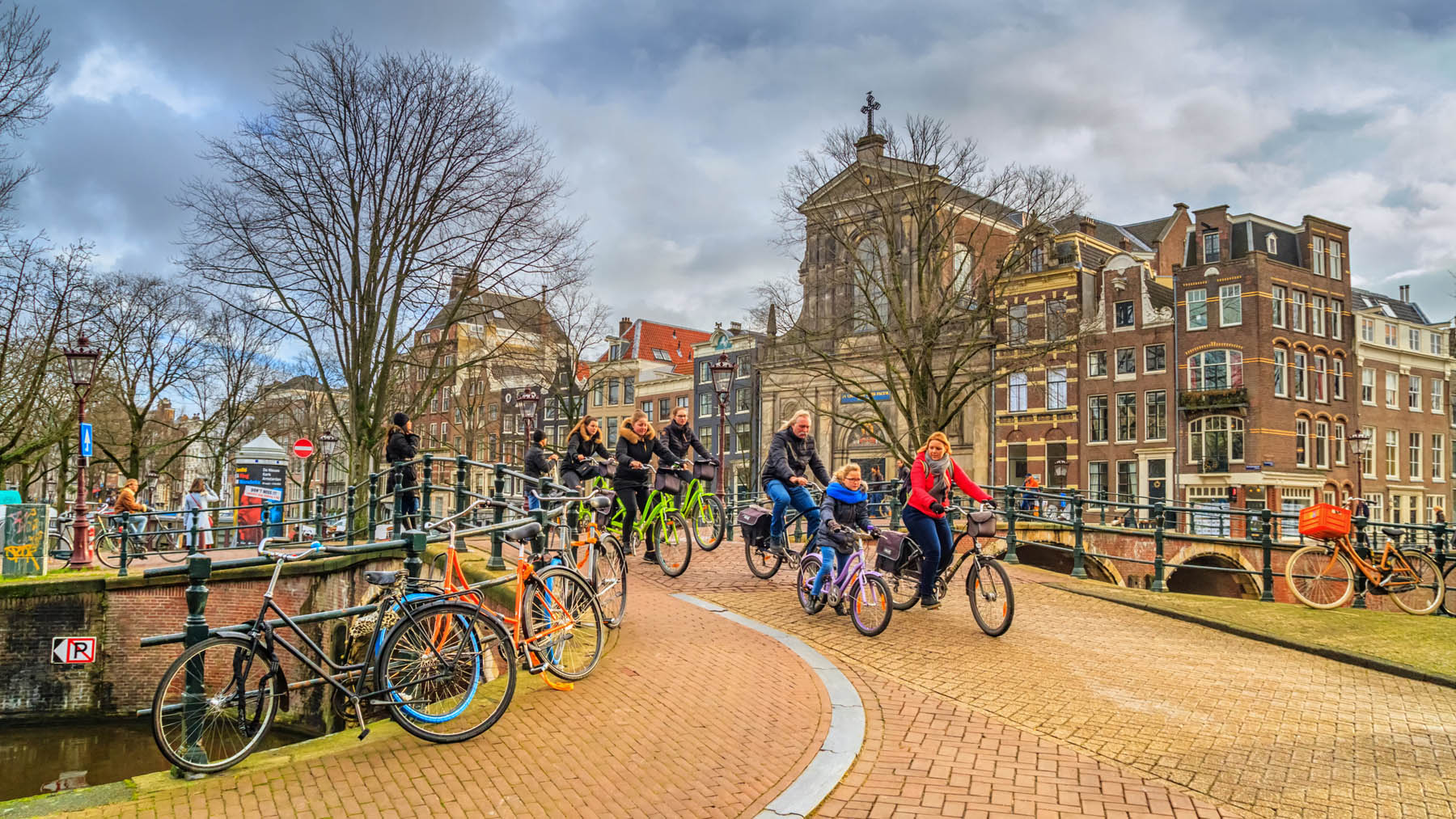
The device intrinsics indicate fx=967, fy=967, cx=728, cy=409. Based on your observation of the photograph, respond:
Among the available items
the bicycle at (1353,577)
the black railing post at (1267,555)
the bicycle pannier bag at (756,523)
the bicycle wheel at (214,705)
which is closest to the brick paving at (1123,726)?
the bicycle pannier bag at (756,523)

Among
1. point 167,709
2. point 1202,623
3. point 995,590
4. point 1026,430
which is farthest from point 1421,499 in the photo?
point 167,709

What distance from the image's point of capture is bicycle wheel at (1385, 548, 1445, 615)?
11.6 metres

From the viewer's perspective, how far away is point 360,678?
5121 millimetres

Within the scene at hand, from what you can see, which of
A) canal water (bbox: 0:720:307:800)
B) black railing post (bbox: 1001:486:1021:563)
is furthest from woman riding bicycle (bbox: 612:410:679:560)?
black railing post (bbox: 1001:486:1021:563)

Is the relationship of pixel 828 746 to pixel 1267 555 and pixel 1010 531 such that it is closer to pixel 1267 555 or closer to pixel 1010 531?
pixel 1267 555

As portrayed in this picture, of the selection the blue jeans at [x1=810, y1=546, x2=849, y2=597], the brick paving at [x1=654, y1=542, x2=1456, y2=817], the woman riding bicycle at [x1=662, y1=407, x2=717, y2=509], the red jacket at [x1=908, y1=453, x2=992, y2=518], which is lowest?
the brick paving at [x1=654, y1=542, x2=1456, y2=817]

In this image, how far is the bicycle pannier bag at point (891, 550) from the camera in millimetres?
8727

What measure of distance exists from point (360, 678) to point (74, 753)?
412 inches

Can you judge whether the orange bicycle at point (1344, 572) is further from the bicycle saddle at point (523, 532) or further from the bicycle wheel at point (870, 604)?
the bicycle saddle at point (523, 532)

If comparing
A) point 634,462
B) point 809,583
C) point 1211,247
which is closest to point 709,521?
point 634,462

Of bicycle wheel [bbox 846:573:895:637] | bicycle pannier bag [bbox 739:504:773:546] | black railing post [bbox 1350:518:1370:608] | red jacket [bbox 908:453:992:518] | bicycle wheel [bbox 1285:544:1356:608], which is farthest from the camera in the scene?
black railing post [bbox 1350:518:1370:608]

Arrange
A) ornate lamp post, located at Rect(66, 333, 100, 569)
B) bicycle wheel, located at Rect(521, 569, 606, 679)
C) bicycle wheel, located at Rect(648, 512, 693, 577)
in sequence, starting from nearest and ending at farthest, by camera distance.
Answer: bicycle wheel, located at Rect(521, 569, 606, 679) → bicycle wheel, located at Rect(648, 512, 693, 577) → ornate lamp post, located at Rect(66, 333, 100, 569)

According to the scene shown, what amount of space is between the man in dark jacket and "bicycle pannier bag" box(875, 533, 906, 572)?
95 centimetres

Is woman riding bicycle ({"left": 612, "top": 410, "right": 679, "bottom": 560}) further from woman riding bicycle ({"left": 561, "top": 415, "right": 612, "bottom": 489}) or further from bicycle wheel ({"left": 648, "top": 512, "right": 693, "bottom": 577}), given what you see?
woman riding bicycle ({"left": 561, "top": 415, "right": 612, "bottom": 489})
